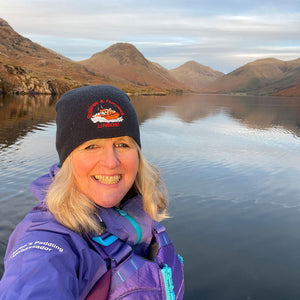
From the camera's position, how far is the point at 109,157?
218cm

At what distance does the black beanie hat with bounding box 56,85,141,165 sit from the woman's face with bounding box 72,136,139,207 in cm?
7

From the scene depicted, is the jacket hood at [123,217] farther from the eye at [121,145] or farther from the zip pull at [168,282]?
the eye at [121,145]

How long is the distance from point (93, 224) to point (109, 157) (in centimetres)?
50

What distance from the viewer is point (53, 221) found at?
180 cm

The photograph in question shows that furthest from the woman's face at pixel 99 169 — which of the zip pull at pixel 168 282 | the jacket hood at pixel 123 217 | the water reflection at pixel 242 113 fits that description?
the water reflection at pixel 242 113

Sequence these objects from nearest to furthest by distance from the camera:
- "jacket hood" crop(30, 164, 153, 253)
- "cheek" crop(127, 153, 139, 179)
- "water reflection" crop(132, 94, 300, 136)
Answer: "jacket hood" crop(30, 164, 153, 253) < "cheek" crop(127, 153, 139, 179) < "water reflection" crop(132, 94, 300, 136)

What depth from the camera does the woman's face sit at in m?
2.16

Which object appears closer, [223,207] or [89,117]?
[89,117]

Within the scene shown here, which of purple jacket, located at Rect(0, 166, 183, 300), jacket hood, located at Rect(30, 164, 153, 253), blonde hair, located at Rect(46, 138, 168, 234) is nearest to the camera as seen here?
purple jacket, located at Rect(0, 166, 183, 300)

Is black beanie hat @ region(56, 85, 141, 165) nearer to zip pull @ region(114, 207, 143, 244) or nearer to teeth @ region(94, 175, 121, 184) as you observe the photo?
teeth @ region(94, 175, 121, 184)

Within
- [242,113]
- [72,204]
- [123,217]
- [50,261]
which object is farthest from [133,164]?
[242,113]

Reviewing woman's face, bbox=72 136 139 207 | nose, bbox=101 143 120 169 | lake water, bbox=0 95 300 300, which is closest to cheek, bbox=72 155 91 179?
woman's face, bbox=72 136 139 207

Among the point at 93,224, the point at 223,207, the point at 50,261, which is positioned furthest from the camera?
the point at 223,207

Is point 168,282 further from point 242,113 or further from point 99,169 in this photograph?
point 242,113
